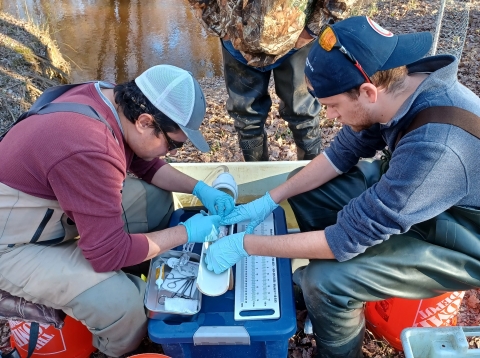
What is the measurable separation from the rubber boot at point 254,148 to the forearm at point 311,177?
3.07 feet

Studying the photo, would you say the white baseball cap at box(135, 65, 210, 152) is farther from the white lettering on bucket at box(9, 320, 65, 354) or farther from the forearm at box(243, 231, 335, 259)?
the white lettering on bucket at box(9, 320, 65, 354)

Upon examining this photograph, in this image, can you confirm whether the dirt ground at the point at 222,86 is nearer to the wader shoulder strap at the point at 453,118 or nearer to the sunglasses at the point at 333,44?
the wader shoulder strap at the point at 453,118

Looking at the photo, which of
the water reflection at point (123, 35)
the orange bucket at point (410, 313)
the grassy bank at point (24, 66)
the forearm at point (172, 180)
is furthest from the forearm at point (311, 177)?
the water reflection at point (123, 35)

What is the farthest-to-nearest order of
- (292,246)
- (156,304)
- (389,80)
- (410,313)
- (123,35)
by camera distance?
(123,35), (410,313), (156,304), (292,246), (389,80)

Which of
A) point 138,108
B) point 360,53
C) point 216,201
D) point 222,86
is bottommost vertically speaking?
point 222,86

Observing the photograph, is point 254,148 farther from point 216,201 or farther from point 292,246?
point 292,246

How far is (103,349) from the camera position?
8.13 ft

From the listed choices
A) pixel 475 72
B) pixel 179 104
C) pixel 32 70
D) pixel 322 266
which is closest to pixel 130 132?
pixel 179 104

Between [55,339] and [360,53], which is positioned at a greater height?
[360,53]

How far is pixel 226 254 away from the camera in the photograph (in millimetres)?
2332

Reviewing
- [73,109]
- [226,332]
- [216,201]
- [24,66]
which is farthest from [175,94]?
[24,66]

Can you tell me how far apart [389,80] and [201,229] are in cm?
129

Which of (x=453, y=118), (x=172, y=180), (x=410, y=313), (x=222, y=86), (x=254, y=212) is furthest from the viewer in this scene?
(x=222, y=86)

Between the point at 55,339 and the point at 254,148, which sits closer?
the point at 55,339
